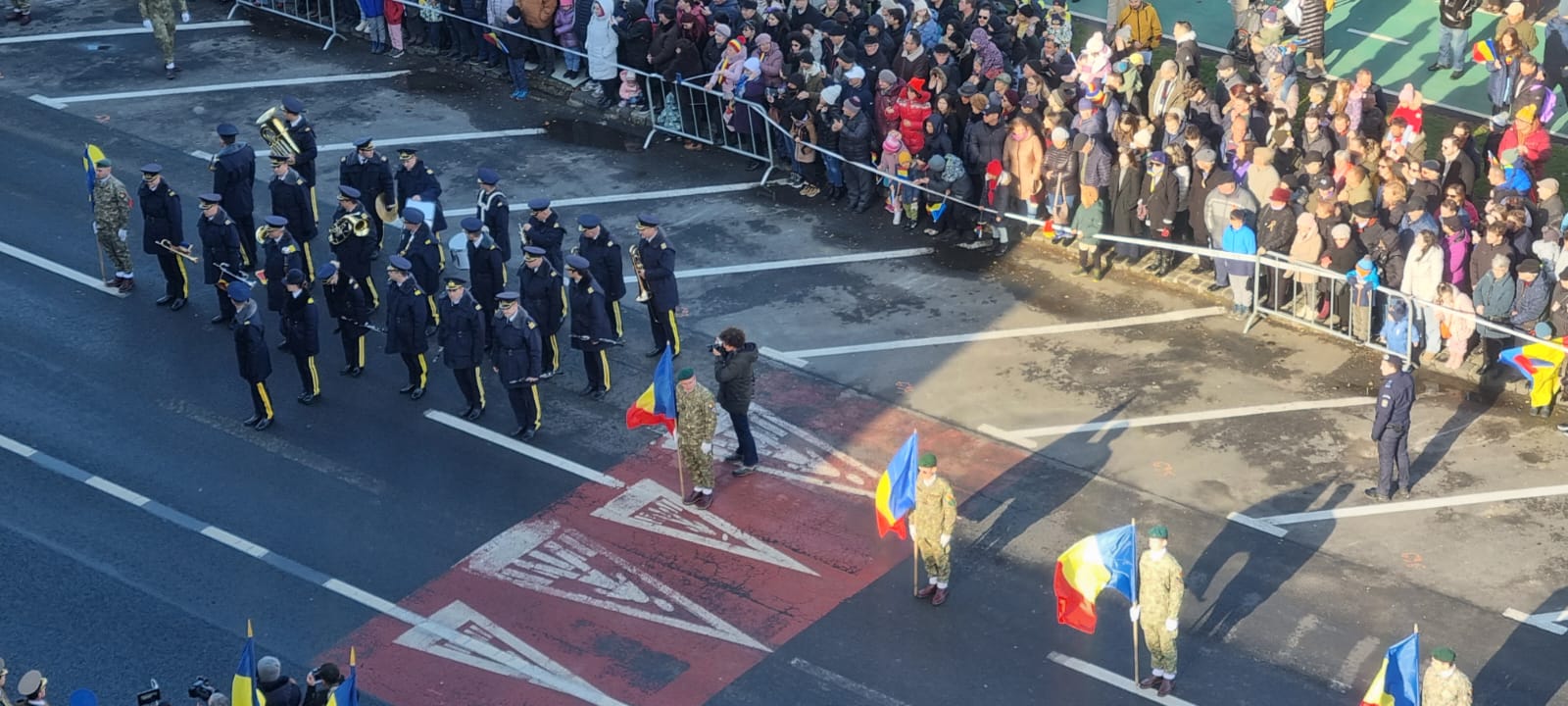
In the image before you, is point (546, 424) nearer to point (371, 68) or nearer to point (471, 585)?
point (471, 585)

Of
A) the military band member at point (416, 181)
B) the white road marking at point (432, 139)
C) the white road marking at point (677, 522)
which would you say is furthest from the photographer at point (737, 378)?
the white road marking at point (432, 139)

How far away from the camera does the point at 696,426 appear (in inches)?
696

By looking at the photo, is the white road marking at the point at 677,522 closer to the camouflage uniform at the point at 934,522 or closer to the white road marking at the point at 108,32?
the camouflage uniform at the point at 934,522

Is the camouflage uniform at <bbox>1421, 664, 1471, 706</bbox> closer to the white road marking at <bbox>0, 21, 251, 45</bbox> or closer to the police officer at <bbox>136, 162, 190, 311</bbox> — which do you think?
the police officer at <bbox>136, 162, 190, 311</bbox>

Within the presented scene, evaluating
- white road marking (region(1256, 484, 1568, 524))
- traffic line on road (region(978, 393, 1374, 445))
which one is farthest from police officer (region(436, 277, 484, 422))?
white road marking (region(1256, 484, 1568, 524))

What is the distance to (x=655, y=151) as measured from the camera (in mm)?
25578

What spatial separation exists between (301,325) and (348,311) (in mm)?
804

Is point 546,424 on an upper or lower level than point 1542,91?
lower

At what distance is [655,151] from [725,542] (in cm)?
921

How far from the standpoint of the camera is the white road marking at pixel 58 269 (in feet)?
71.8

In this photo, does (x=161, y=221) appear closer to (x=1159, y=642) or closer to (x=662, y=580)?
(x=662, y=580)

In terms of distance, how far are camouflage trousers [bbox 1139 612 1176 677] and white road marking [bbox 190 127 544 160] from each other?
43.6 feet

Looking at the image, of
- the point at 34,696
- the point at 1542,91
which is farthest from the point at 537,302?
the point at 1542,91

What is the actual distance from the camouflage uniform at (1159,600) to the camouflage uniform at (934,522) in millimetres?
1686
